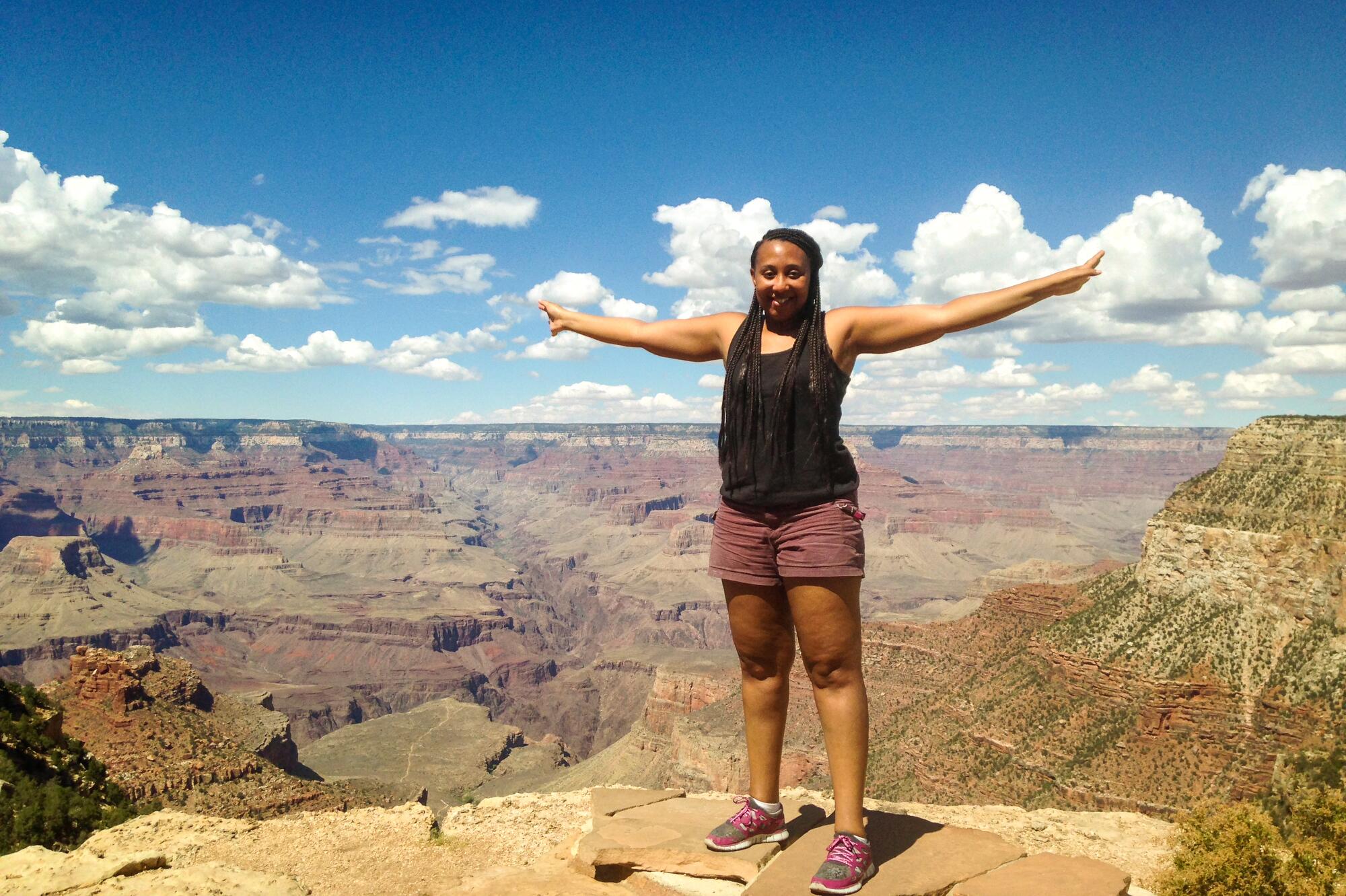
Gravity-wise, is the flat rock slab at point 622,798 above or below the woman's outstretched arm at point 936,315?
below

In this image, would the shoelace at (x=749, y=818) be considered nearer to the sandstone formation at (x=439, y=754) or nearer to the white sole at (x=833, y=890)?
the white sole at (x=833, y=890)

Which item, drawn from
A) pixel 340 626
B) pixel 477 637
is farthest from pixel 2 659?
pixel 477 637

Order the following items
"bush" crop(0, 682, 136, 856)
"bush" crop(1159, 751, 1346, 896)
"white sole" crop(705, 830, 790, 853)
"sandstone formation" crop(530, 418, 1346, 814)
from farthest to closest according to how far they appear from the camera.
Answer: "sandstone formation" crop(530, 418, 1346, 814) < "bush" crop(0, 682, 136, 856) < "bush" crop(1159, 751, 1346, 896) < "white sole" crop(705, 830, 790, 853)

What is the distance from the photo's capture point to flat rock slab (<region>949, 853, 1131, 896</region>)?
4.63 meters

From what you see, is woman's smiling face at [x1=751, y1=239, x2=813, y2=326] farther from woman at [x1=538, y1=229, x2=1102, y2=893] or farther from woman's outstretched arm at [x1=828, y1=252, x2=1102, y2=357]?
woman's outstretched arm at [x1=828, y1=252, x2=1102, y2=357]

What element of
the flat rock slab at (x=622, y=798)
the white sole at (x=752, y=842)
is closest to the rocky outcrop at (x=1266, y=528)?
the flat rock slab at (x=622, y=798)

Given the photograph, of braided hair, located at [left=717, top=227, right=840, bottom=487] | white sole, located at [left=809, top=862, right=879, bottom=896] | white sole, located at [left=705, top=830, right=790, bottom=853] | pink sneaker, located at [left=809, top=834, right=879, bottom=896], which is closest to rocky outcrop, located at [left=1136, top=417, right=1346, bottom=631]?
white sole, located at [left=705, top=830, right=790, bottom=853]

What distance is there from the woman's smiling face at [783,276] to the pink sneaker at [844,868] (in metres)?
3.10

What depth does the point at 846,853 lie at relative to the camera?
15.2ft

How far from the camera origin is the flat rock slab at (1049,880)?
4.63 metres

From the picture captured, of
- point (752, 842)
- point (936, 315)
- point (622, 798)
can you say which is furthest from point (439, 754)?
point (936, 315)

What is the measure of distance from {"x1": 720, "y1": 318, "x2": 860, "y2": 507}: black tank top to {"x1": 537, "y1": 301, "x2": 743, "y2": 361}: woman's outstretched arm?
A: 504 millimetres

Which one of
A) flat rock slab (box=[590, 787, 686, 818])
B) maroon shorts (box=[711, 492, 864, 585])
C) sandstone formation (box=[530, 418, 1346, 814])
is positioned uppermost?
maroon shorts (box=[711, 492, 864, 585])

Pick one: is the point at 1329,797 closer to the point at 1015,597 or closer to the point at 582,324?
the point at 582,324
